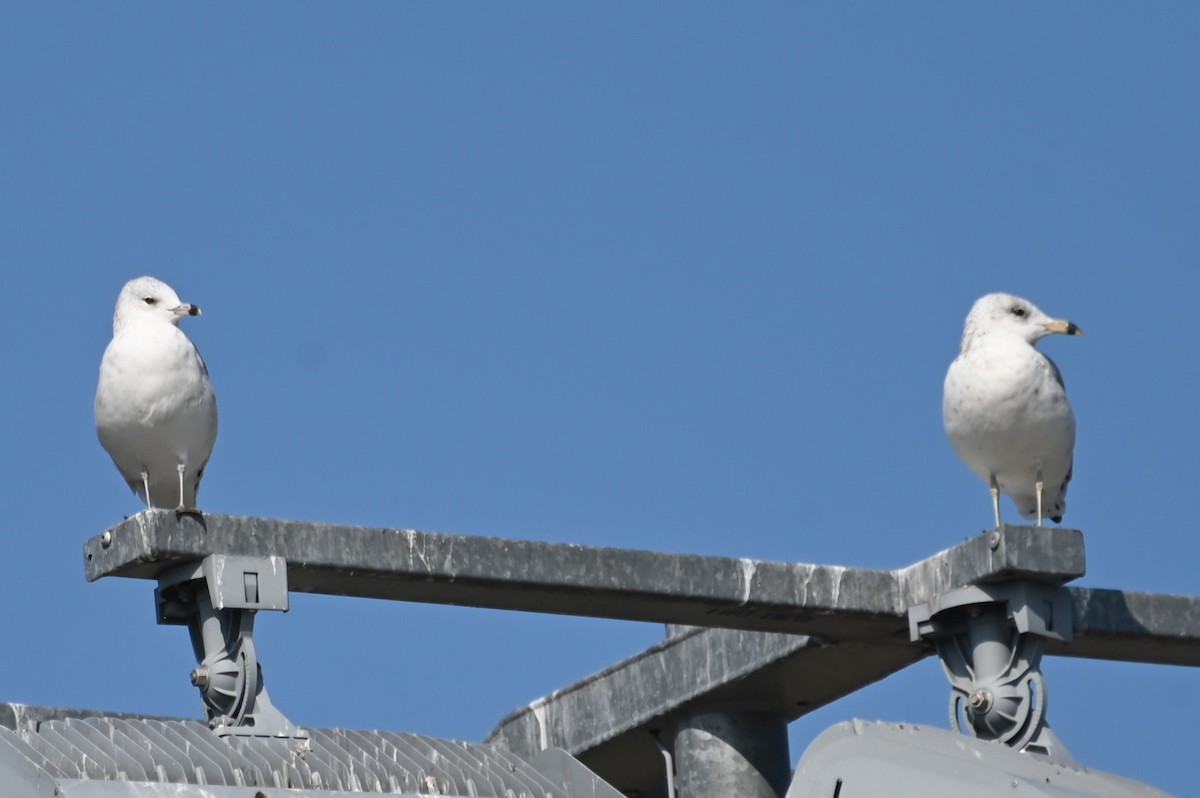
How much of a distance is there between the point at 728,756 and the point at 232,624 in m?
5.53

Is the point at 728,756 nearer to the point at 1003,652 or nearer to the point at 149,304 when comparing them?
the point at 1003,652

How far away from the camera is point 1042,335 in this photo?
15.2m

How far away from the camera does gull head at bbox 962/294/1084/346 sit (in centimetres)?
1498

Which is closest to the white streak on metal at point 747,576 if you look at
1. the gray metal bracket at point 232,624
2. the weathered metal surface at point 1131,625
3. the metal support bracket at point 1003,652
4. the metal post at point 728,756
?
the metal support bracket at point 1003,652

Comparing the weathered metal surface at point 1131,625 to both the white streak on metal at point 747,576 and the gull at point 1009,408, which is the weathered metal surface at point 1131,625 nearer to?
the gull at point 1009,408

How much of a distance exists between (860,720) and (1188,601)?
3972 millimetres

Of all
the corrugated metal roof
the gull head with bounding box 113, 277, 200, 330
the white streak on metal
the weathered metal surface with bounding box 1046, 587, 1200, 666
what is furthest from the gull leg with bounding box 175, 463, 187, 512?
the weathered metal surface with bounding box 1046, 587, 1200, 666

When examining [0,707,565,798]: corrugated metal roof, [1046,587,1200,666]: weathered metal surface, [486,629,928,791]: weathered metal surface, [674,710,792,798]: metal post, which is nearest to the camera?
[0,707,565,798]: corrugated metal roof

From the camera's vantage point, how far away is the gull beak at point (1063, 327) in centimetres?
1528

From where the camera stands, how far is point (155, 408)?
14336mm

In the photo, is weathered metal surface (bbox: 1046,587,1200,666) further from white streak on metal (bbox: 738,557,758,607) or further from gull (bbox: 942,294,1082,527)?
white streak on metal (bbox: 738,557,758,607)

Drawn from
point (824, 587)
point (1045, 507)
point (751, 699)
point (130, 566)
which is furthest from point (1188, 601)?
point (130, 566)

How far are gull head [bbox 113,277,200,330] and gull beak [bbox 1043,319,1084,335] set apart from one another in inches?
206

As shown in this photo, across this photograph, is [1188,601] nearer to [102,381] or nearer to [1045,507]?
[1045,507]
